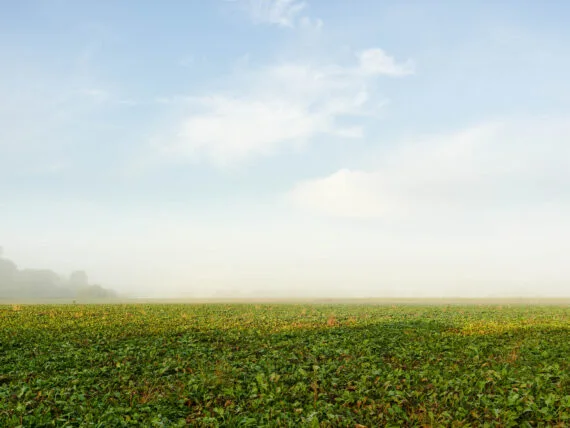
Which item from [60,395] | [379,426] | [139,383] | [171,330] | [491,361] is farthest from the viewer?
[171,330]

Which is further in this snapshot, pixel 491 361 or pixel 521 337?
pixel 521 337

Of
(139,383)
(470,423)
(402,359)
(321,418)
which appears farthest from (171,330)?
(470,423)

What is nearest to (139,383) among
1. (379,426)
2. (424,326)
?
(379,426)

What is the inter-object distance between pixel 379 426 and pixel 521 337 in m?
17.9

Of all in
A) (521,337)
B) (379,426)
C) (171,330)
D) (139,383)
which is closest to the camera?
(379,426)

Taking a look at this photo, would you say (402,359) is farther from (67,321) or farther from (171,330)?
(67,321)

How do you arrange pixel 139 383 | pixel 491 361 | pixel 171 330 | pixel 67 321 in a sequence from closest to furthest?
pixel 139 383 < pixel 491 361 < pixel 171 330 < pixel 67 321

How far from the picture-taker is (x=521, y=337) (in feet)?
87.5

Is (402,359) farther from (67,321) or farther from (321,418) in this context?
(67,321)

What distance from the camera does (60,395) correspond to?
50.3 feet

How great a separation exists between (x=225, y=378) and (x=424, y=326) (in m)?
18.0

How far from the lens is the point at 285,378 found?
55.3 ft

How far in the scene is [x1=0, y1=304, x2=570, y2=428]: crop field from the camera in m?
13.7

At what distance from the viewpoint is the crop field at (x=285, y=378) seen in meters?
13.7
